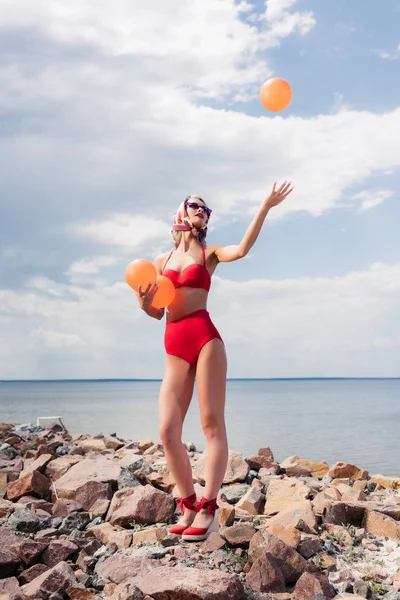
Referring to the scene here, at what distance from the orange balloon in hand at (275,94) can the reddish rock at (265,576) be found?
3519mm

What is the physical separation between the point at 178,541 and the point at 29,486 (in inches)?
96.3

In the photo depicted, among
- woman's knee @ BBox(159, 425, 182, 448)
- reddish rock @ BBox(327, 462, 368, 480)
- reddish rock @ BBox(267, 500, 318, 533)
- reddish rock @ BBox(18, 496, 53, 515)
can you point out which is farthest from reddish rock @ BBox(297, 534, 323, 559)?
reddish rock @ BBox(327, 462, 368, 480)

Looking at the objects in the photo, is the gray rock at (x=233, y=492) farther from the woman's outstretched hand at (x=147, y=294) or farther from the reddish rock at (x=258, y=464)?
the woman's outstretched hand at (x=147, y=294)

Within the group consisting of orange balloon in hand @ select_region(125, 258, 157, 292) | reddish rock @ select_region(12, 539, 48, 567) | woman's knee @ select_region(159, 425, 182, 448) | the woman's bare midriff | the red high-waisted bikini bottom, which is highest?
orange balloon in hand @ select_region(125, 258, 157, 292)

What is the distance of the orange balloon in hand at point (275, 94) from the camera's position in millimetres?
5621

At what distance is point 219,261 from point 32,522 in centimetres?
287

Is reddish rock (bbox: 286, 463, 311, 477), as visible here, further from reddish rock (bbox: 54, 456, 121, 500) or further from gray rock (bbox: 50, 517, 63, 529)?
gray rock (bbox: 50, 517, 63, 529)

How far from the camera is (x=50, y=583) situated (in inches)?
187

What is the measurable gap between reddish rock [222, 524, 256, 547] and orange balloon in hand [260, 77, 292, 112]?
11.2 feet

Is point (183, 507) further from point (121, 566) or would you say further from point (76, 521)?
point (76, 521)

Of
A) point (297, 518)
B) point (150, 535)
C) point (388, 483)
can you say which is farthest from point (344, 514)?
point (388, 483)

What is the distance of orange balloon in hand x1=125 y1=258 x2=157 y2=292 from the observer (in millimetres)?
5215

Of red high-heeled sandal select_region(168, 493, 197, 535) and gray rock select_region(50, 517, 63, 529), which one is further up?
red high-heeled sandal select_region(168, 493, 197, 535)

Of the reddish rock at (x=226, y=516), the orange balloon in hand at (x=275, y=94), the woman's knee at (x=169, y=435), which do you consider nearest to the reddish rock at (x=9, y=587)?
the woman's knee at (x=169, y=435)
